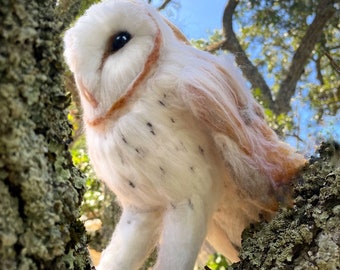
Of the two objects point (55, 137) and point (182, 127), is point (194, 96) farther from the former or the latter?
point (55, 137)

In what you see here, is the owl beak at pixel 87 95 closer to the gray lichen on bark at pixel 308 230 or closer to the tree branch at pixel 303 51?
the gray lichen on bark at pixel 308 230

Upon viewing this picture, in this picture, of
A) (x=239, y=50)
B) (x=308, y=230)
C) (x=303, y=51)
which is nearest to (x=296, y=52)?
(x=303, y=51)

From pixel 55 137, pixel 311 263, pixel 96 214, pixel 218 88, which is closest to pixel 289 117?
pixel 96 214

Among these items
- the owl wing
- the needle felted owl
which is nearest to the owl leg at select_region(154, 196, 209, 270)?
the needle felted owl

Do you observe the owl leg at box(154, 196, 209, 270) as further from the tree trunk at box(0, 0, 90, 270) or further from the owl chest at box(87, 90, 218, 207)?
the tree trunk at box(0, 0, 90, 270)

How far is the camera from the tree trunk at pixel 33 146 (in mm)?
549

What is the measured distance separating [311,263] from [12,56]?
1.62ft

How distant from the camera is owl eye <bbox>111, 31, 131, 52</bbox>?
3.42 feet

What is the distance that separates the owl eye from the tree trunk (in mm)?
396

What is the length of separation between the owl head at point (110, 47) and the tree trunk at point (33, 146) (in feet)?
1.15

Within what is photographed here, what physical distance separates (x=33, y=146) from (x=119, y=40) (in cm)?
51

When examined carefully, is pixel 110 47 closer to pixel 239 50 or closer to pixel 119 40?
pixel 119 40

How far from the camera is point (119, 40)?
105 cm

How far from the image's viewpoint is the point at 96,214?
88.6 inches
